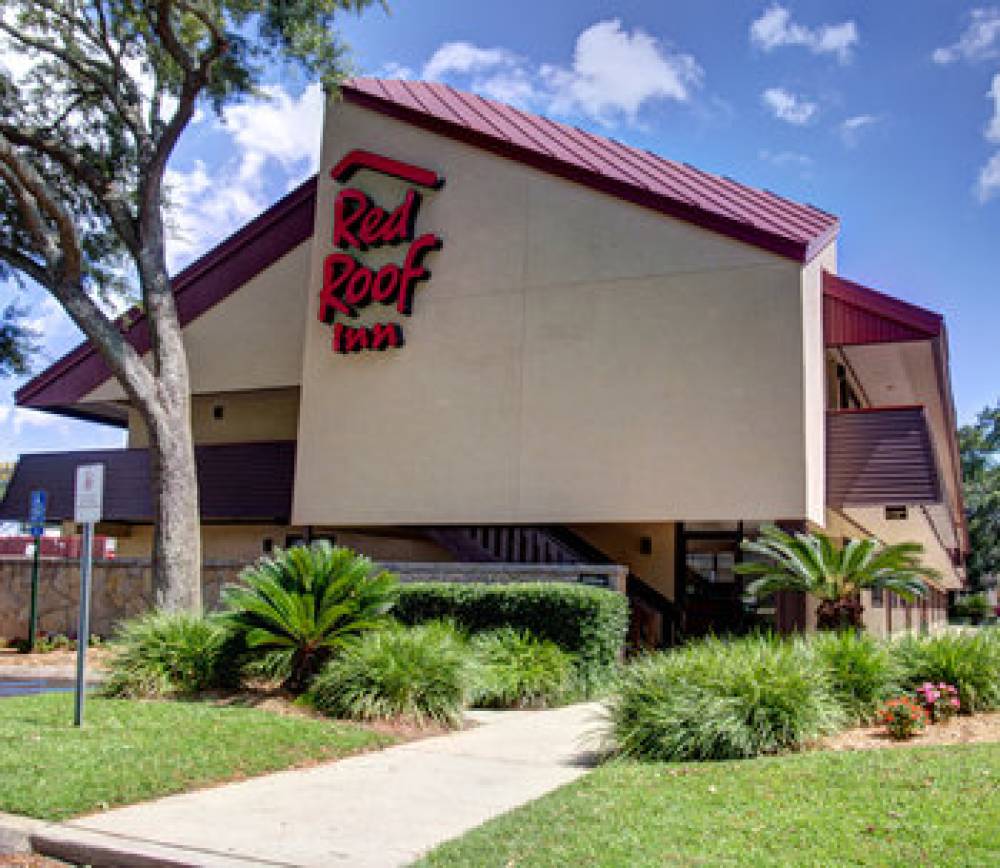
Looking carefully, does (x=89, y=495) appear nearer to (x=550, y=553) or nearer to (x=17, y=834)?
(x=17, y=834)

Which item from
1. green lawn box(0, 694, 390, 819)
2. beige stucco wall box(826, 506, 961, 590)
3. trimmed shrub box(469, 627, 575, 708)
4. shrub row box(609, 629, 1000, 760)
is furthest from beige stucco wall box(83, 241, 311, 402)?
shrub row box(609, 629, 1000, 760)

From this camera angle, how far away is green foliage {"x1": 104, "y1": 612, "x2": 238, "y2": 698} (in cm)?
1126

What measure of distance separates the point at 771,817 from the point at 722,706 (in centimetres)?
208

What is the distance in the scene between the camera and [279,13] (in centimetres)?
1886

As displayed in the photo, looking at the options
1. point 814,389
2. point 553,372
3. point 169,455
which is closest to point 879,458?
point 814,389

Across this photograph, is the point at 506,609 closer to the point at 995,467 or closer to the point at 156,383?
the point at 156,383

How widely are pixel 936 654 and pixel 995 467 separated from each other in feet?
207

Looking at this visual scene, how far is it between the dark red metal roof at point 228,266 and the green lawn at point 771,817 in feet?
58.5

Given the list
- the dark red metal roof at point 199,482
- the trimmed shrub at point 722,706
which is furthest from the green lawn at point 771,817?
Result: the dark red metal roof at point 199,482

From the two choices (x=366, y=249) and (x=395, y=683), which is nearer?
(x=395, y=683)

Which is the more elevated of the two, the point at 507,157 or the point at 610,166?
the point at 507,157

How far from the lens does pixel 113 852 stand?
6062mm

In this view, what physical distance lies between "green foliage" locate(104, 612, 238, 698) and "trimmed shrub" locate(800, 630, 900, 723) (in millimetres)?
6415

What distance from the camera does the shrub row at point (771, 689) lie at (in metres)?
7.92
